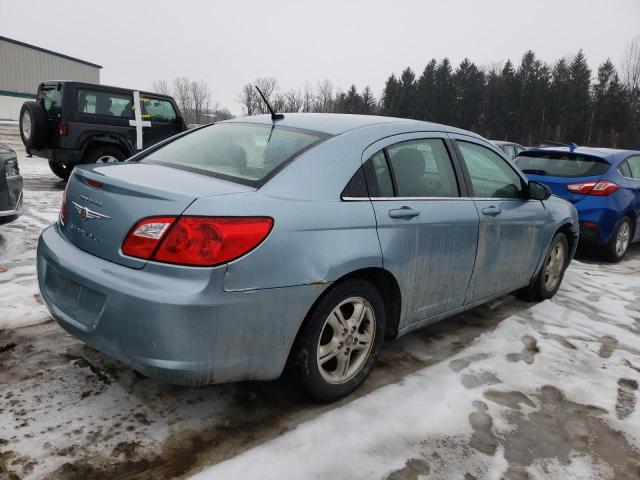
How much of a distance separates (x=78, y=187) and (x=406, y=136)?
6.02 feet

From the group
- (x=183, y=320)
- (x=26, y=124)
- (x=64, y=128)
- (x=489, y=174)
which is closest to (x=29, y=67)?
(x=26, y=124)

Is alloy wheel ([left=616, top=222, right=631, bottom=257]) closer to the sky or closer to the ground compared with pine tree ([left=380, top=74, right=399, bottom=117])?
closer to the ground

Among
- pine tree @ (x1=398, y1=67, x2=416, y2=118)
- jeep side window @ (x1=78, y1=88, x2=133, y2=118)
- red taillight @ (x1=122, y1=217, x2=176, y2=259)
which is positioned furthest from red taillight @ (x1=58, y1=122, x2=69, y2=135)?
pine tree @ (x1=398, y1=67, x2=416, y2=118)

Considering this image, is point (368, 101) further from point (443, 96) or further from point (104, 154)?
point (104, 154)

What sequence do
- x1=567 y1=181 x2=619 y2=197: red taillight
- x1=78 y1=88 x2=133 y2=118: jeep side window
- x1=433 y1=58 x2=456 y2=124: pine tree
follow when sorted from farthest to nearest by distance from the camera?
1. x1=433 y1=58 x2=456 y2=124: pine tree
2. x1=78 y1=88 x2=133 y2=118: jeep side window
3. x1=567 y1=181 x2=619 y2=197: red taillight

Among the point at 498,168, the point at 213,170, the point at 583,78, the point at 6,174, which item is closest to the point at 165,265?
the point at 213,170

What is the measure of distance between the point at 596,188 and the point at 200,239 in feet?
19.2

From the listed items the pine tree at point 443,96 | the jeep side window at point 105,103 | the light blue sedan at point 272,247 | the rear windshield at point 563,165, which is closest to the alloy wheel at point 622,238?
the rear windshield at point 563,165

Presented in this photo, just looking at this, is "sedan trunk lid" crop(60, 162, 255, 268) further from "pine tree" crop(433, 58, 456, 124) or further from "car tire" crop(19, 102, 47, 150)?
"pine tree" crop(433, 58, 456, 124)

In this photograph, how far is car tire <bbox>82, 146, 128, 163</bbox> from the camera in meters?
9.02

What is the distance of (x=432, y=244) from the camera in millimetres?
2938

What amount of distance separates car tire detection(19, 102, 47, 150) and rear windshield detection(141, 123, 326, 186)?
674 cm

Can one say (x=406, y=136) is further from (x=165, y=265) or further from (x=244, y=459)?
(x=244, y=459)

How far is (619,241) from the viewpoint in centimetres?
667
